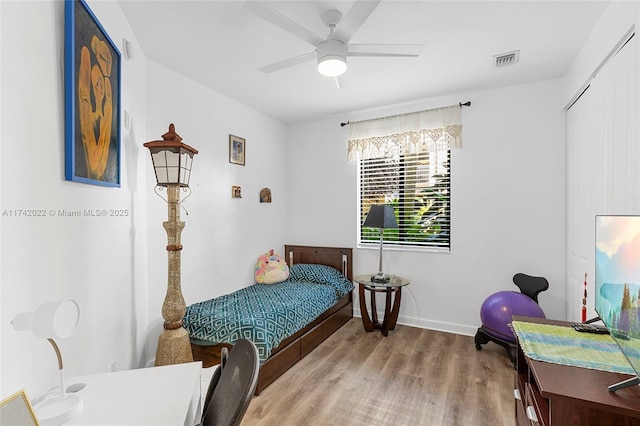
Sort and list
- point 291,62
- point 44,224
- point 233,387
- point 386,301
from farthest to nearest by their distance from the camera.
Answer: point 386,301, point 291,62, point 44,224, point 233,387

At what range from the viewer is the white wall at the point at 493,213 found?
9.37 ft

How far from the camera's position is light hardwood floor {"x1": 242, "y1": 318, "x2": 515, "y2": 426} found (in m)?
1.93

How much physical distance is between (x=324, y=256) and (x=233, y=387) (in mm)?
3132

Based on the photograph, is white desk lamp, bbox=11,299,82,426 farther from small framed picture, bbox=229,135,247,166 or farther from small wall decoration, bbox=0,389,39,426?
small framed picture, bbox=229,135,247,166

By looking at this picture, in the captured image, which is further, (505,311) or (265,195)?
(265,195)

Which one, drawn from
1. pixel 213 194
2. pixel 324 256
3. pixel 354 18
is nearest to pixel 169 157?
pixel 213 194

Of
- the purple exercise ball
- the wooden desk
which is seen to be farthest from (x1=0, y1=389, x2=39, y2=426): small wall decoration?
the purple exercise ball

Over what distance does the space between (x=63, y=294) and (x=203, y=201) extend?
1774mm

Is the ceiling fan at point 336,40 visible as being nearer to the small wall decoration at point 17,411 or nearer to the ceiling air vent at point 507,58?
the ceiling air vent at point 507,58

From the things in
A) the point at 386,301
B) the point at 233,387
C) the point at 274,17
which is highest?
the point at 274,17

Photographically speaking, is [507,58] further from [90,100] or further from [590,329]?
[90,100]

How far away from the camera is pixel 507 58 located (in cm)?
245

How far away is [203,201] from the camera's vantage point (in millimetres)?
2912

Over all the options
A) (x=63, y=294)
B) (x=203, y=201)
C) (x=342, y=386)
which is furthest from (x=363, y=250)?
(x=63, y=294)
